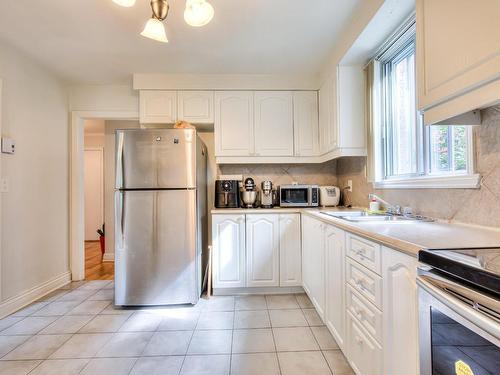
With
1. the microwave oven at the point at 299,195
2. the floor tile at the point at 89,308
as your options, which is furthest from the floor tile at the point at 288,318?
the floor tile at the point at 89,308

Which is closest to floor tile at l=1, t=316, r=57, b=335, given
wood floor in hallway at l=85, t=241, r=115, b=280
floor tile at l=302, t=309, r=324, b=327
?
wood floor in hallway at l=85, t=241, r=115, b=280

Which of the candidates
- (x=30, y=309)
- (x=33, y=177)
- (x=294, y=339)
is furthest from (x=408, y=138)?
(x=30, y=309)

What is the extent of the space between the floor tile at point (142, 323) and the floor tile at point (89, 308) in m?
0.39

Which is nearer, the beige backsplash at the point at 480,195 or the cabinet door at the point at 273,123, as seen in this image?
the beige backsplash at the point at 480,195

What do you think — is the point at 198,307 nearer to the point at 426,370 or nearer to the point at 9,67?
the point at 426,370

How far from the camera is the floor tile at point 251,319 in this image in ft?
6.49

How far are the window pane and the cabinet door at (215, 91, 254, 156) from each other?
1384 mm

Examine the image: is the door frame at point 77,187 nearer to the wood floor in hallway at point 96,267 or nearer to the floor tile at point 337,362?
the wood floor in hallway at point 96,267

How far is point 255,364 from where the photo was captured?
154 cm

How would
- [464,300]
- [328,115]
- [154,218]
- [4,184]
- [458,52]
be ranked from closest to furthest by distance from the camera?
1. [464,300]
2. [458,52]
3. [4,184]
4. [154,218]
5. [328,115]

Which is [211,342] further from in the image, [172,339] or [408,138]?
[408,138]

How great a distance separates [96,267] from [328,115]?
3.70 metres

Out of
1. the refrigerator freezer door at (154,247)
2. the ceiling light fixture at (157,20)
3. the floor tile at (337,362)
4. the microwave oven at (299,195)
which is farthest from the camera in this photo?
the microwave oven at (299,195)

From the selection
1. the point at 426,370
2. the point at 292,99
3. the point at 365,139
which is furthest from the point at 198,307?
the point at 292,99
